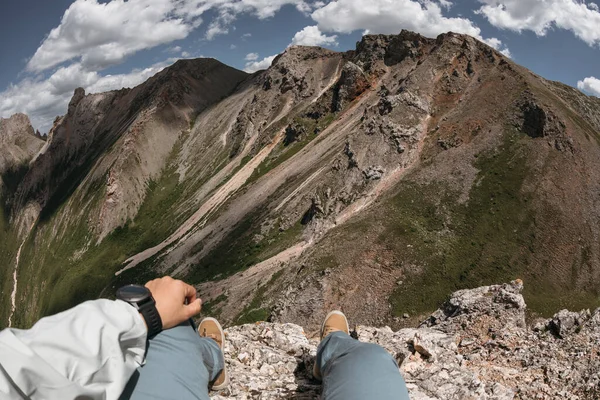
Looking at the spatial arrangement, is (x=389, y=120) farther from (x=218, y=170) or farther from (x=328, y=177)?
(x=218, y=170)

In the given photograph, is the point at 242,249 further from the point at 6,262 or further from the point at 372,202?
the point at 6,262

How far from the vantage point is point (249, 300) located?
4406cm

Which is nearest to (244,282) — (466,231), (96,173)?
(466,231)

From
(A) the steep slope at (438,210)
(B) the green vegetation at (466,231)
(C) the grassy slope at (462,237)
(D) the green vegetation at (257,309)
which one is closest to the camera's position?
(C) the grassy slope at (462,237)

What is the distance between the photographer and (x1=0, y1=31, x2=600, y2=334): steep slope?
39031 mm

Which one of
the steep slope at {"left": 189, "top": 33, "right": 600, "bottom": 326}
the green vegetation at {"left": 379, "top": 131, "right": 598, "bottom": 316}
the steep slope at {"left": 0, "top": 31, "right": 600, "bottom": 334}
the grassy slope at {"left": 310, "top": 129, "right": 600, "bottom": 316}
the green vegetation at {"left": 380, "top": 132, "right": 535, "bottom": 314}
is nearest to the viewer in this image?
the green vegetation at {"left": 379, "top": 131, "right": 598, "bottom": 316}

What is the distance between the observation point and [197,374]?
518 centimetres

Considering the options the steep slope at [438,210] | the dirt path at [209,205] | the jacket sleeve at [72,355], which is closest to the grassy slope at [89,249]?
the dirt path at [209,205]

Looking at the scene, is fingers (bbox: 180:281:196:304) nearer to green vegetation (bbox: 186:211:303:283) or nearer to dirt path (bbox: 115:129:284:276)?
green vegetation (bbox: 186:211:303:283)

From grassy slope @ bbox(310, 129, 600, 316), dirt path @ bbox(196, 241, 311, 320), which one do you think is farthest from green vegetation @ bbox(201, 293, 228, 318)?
grassy slope @ bbox(310, 129, 600, 316)

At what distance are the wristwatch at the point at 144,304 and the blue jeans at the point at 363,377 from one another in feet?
7.66

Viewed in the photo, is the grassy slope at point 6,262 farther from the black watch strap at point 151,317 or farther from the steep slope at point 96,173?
the black watch strap at point 151,317

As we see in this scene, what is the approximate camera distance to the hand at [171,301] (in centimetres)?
523

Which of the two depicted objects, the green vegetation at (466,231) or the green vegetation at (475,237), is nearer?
the green vegetation at (475,237)
